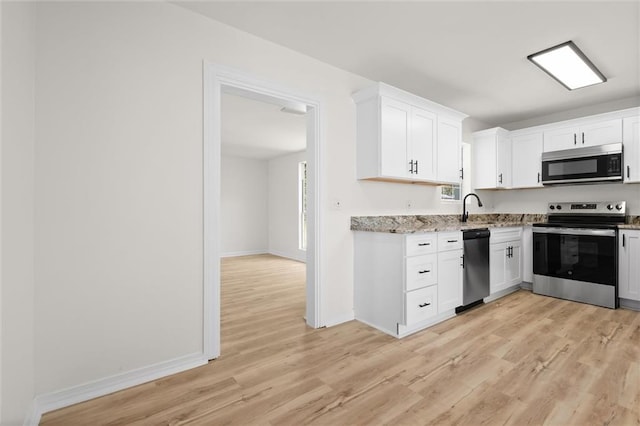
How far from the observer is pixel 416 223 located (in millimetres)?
3613

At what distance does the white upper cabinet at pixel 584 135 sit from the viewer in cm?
357

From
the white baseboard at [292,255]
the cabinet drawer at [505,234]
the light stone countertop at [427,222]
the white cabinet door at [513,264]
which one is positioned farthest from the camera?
the white baseboard at [292,255]

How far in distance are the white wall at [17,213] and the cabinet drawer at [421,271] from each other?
8.10 feet

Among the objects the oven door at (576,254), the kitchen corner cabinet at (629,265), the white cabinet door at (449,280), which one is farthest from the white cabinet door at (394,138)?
the kitchen corner cabinet at (629,265)

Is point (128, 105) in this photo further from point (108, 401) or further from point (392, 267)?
point (392, 267)

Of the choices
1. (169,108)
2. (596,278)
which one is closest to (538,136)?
(596,278)

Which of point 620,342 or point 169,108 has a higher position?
point 169,108

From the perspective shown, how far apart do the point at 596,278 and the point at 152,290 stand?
4.50m

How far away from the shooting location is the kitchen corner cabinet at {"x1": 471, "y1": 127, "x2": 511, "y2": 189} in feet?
14.4

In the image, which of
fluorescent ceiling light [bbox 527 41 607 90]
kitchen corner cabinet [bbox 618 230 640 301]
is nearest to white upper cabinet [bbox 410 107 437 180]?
fluorescent ceiling light [bbox 527 41 607 90]

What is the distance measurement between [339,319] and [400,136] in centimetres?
193

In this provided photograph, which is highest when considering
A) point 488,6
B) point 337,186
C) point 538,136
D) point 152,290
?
point 488,6

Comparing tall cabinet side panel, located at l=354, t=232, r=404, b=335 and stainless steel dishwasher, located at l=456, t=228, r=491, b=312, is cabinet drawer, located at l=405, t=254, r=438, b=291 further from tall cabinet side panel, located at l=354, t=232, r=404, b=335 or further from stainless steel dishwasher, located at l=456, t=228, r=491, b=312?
stainless steel dishwasher, located at l=456, t=228, r=491, b=312

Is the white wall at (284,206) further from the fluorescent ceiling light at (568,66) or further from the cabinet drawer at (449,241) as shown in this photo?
the fluorescent ceiling light at (568,66)
